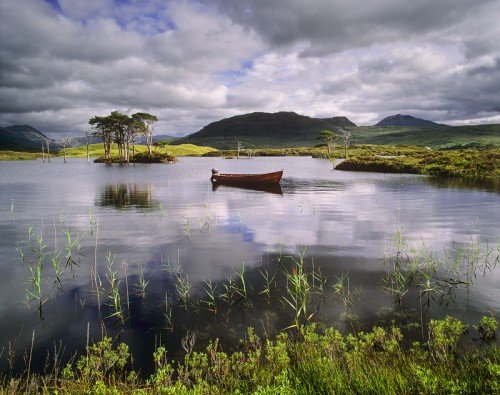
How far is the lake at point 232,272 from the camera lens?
9367 mm

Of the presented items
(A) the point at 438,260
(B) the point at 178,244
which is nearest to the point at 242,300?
(B) the point at 178,244

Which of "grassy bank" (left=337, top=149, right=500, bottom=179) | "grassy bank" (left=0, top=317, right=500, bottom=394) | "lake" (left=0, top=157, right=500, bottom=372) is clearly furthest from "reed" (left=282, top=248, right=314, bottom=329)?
"grassy bank" (left=337, top=149, right=500, bottom=179)

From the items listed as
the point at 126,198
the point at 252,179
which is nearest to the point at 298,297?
the point at 126,198

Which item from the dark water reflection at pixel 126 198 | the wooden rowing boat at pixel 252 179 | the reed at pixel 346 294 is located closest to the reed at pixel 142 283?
the reed at pixel 346 294

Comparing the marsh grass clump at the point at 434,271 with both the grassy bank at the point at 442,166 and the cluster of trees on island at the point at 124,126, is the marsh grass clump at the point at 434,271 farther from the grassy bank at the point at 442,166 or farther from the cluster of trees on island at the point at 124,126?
the cluster of trees on island at the point at 124,126

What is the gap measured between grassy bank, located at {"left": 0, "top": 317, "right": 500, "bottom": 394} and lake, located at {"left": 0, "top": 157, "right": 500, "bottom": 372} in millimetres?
623

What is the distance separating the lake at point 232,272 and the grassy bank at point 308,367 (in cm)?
62

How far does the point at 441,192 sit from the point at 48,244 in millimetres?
37497

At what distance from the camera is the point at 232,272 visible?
1330 cm

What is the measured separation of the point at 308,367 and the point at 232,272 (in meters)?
7.78

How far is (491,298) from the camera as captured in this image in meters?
10.5

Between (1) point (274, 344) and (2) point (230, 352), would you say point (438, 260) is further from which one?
(2) point (230, 352)

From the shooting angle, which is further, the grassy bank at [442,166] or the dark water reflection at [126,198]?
the grassy bank at [442,166]

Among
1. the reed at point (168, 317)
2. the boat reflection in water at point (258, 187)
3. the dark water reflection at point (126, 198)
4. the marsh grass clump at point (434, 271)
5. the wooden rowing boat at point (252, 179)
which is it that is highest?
the wooden rowing boat at point (252, 179)
